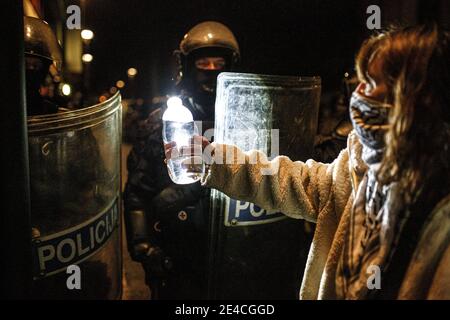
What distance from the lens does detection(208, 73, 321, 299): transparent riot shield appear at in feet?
9.47

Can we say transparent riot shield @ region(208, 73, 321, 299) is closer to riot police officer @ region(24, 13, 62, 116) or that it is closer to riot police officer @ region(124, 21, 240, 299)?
riot police officer @ region(124, 21, 240, 299)

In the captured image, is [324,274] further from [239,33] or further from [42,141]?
[239,33]

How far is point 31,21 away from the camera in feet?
8.16

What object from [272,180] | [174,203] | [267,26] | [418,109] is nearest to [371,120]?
[418,109]

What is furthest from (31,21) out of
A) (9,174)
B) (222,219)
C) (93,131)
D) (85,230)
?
(222,219)

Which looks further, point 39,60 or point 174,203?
point 174,203

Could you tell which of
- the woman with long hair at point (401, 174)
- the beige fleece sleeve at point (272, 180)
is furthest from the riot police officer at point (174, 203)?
the woman with long hair at point (401, 174)

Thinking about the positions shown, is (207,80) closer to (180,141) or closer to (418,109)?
(180,141)

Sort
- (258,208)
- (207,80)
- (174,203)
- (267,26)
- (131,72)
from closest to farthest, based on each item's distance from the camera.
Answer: (258,208)
(174,203)
(207,80)
(267,26)
(131,72)

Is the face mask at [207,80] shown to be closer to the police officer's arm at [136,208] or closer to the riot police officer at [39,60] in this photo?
the police officer's arm at [136,208]

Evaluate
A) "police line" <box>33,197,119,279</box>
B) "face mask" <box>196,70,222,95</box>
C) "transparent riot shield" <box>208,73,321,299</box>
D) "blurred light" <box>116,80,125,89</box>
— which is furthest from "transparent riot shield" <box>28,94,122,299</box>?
"blurred light" <box>116,80,125,89</box>

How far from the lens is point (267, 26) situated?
4.12 meters

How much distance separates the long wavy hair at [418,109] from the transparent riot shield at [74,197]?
1.49 m

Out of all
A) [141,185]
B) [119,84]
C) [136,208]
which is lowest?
[136,208]
